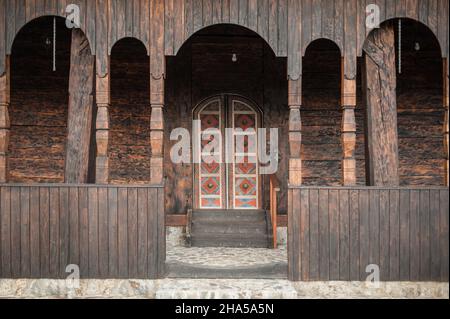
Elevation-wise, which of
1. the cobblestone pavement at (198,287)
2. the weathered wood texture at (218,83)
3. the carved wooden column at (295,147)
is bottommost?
the cobblestone pavement at (198,287)

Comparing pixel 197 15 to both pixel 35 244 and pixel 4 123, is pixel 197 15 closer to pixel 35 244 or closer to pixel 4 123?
pixel 4 123

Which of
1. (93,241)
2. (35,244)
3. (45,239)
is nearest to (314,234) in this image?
(93,241)

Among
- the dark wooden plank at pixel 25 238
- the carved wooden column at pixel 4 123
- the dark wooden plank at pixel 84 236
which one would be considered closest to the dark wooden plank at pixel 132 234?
the dark wooden plank at pixel 84 236

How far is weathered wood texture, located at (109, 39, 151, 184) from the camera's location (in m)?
9.75

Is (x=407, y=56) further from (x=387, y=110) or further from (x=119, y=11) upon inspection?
(x=119, y=11)

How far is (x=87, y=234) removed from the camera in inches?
256

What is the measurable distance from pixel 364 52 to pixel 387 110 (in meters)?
0.87

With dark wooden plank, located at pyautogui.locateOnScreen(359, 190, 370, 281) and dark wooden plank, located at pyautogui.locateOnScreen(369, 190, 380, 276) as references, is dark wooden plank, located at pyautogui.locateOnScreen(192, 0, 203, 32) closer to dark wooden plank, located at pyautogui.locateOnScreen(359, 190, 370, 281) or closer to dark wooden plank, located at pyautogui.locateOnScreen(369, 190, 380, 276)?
dark wooden plank, located at pyautogui.locateOnScreen(359, 190, 370, 281)

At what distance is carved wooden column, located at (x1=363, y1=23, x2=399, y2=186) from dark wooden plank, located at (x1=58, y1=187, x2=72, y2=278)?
4120 millimetres

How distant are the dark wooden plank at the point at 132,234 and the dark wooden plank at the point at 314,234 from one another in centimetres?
228

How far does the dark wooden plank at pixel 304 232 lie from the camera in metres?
6.51

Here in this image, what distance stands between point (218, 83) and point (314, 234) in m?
4.37

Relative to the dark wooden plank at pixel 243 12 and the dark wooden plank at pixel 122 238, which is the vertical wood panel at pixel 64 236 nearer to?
the dark wooden plank at pixel 122 238

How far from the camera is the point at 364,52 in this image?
693 centimetres
